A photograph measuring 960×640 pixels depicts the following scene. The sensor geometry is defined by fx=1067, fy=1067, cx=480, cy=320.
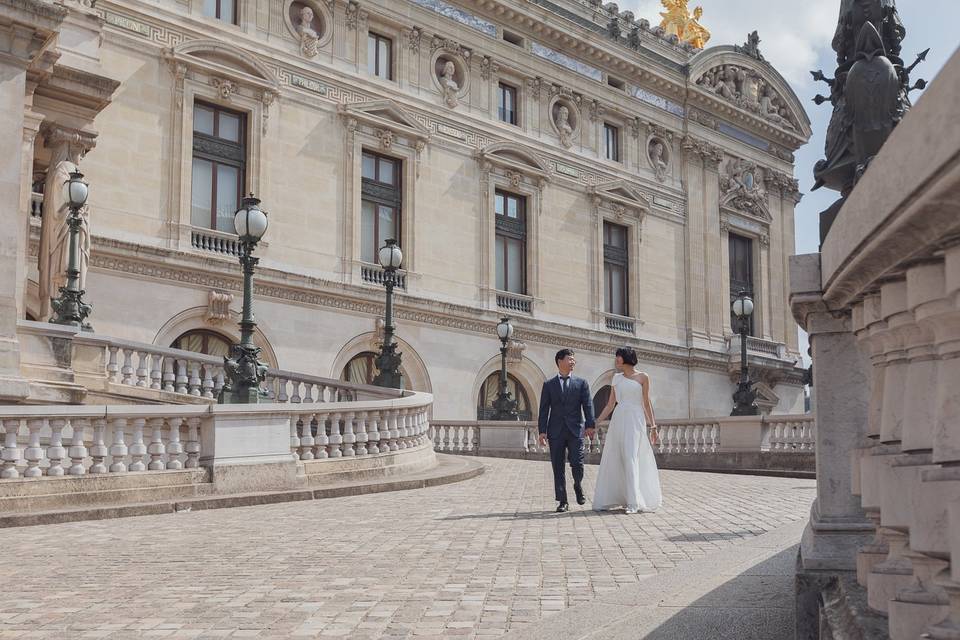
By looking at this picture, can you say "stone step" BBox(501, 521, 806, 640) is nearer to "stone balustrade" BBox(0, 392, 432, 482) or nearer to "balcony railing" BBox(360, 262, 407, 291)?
"stone balustrade" BBox(0, 392, 432, 482)

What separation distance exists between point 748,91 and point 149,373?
112ft

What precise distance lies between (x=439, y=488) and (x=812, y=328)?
36.9ft

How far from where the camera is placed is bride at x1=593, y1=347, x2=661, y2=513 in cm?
1098

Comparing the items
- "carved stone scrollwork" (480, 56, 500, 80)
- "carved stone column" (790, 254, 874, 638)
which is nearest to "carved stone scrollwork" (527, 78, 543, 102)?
"carved stone scrollwork" (480, 56, 500, 80)

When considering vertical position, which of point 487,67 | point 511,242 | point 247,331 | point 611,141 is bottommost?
point 247,331

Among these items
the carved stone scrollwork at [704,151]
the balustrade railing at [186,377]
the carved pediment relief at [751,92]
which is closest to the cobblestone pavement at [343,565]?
the balustrade railing at [186,377]

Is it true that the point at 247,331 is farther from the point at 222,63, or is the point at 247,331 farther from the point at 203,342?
the point at 222,63

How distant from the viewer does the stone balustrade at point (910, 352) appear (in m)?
1.90

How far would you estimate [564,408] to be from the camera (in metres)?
11.6

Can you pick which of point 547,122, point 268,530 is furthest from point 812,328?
point 547,122

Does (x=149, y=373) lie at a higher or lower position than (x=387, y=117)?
lower

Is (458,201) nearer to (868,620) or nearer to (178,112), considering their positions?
(178,112)

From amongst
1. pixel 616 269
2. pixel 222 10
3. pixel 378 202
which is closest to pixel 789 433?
pixel 378 202

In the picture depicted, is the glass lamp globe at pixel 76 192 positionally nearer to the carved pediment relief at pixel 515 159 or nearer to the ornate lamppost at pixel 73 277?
the ornate lamppost at pixel 73 277
